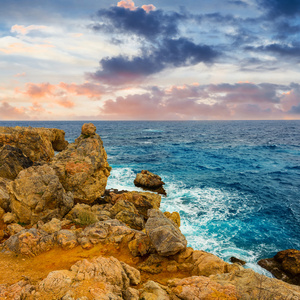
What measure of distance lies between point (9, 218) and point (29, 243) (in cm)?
465

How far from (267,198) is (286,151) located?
4727 centimetres

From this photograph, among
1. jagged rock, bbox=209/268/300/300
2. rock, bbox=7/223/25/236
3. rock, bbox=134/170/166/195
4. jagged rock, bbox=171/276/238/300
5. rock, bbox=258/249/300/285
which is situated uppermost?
jagged rock, bbox=209/268/300/300

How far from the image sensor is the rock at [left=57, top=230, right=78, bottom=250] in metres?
11.5

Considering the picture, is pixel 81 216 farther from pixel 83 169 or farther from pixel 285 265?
pixel 285 265

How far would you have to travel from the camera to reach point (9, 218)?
14.3 meters

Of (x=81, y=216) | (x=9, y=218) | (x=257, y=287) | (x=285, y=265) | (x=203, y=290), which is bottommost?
(x=285, y=265)

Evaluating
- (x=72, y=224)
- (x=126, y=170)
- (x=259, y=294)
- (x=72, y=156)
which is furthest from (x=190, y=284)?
(x=126, y=170)

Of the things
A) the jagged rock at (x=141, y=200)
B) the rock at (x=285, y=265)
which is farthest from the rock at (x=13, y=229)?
the rock at (x=285, y=265)

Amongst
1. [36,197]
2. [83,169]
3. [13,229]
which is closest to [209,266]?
[13,229]

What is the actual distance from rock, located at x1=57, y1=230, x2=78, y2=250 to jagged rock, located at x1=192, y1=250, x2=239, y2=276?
732 cm

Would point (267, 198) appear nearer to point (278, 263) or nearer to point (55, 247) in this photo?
point (278, 263)

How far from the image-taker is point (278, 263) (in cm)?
1853

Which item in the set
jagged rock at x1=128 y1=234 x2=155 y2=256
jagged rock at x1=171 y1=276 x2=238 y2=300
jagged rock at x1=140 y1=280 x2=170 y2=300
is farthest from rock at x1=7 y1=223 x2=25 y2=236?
jagged rock at x1=171 y1=276 x2=238 y2=300

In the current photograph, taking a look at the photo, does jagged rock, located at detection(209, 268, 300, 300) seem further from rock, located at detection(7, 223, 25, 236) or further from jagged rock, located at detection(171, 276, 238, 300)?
rock, located at detection(7, 223, 25, 236)
